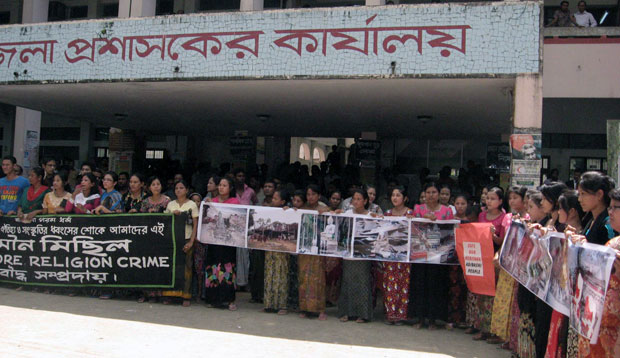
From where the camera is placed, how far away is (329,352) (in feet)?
16.0

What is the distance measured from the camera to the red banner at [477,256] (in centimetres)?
546

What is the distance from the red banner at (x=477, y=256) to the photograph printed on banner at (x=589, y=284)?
1961 millimetres

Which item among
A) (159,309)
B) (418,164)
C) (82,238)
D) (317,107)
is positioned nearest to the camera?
(159,309)

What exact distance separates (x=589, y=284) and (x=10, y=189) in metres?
7.39

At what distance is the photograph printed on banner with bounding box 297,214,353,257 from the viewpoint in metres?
6.16

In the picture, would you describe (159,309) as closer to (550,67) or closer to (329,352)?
(329,352)

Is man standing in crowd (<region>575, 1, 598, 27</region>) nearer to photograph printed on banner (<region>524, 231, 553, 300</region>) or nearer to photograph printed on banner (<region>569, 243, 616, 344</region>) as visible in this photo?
photograph printed on banner (<region>524, 231, 553, 300</region>)

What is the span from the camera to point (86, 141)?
15875 mm

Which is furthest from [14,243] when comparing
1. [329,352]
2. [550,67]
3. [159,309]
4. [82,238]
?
[550,67]

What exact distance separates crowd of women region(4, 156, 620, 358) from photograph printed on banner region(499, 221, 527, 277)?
0.14 m

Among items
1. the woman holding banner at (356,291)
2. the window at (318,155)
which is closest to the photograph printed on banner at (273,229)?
the woman holding banner at (356,291)

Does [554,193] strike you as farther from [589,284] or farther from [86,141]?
[86,141]

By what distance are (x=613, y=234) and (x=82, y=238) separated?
607 centimetres

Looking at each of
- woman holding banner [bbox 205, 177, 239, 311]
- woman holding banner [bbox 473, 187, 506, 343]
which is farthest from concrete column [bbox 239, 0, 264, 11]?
woman holding banner [bbox 473, 187, 506, 343]
